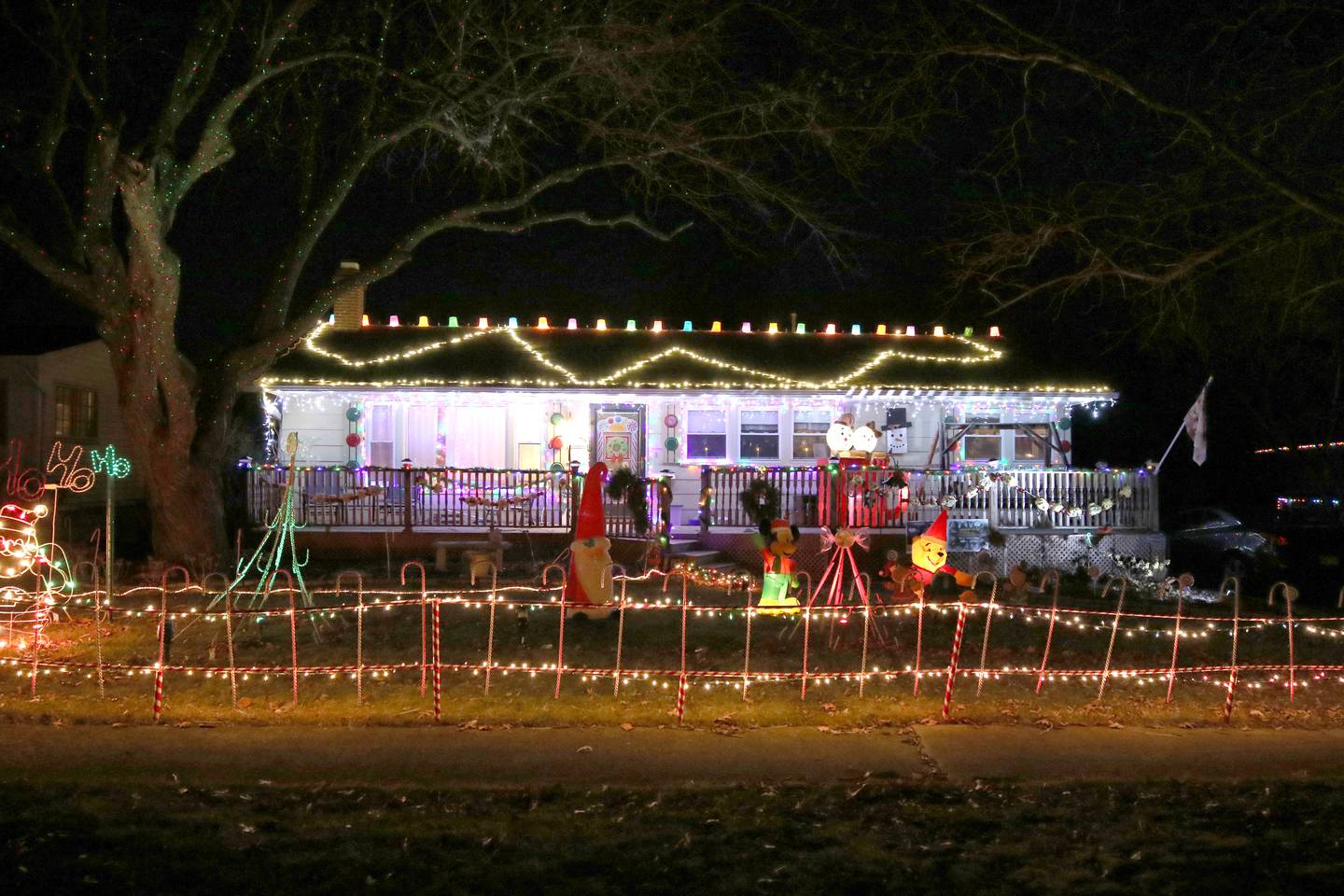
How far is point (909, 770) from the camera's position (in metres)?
6.63

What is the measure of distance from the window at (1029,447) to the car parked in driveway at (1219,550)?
319cm

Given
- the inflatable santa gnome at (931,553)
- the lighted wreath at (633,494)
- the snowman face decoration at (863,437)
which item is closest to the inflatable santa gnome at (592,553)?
the inflatable santa gnome at (931,553)

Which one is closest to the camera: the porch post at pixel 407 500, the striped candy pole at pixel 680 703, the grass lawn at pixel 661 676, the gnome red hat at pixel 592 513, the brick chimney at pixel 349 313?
the striped candy pole at pixel 680 703

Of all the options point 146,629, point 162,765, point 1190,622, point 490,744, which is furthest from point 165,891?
point 1190,622

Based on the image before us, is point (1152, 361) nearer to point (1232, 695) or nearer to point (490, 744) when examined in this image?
point (1232, 695)

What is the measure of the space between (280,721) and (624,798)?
292 centimetres

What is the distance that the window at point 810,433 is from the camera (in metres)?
21.1

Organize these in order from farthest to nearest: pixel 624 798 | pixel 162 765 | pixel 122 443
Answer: pixel 122 443
pixel 162 765
pixel 624 798

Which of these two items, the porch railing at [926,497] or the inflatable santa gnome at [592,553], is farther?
the porch railing at [926,497]

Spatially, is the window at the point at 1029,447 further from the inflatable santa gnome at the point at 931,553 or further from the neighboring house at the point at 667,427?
the inflatable santa gnome at the point at 931,553

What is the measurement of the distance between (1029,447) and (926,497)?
19.2 ft

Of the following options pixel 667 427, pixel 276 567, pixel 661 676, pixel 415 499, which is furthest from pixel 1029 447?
pixel 276 567

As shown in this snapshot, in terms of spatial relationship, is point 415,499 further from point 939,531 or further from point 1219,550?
point 1219,550

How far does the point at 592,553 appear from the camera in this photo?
1056cm
